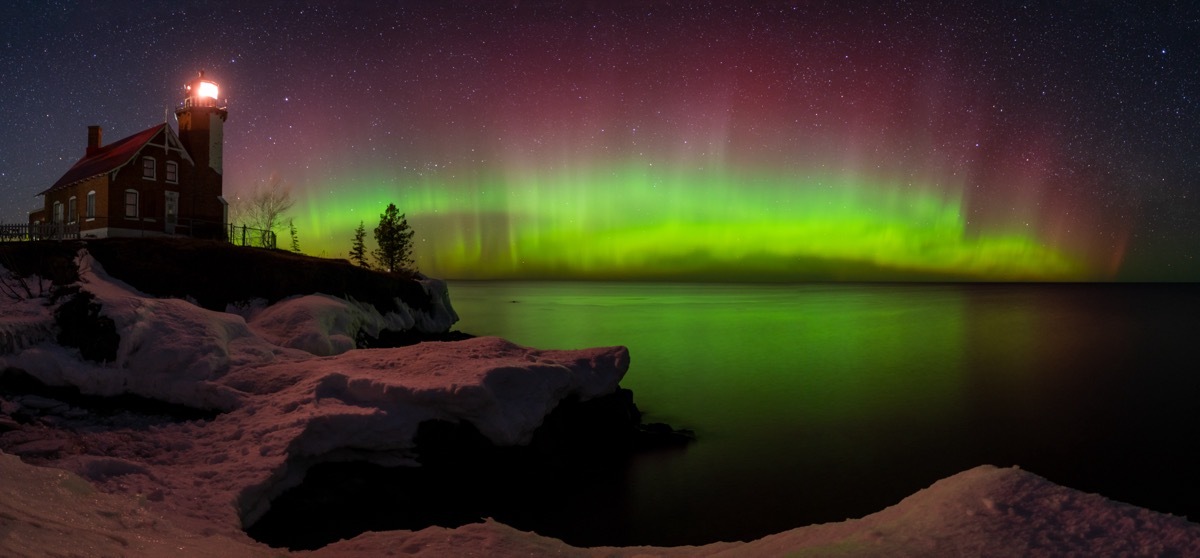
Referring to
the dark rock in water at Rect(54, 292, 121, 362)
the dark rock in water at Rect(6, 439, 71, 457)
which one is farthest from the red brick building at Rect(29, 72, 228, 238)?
the dark rock in water at Rect(6, 439, 71, 457)

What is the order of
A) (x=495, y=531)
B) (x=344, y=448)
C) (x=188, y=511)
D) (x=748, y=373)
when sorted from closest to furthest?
(x=495, y=531)
(x=188, y=511)
(x=344, y=448)
(x=748, y=373)

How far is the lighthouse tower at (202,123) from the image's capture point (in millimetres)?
39469

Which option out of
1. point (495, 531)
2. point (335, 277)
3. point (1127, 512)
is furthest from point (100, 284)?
point (1127, 512)

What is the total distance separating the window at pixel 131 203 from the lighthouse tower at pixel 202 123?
5062 millimetres

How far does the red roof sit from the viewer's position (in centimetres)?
3425

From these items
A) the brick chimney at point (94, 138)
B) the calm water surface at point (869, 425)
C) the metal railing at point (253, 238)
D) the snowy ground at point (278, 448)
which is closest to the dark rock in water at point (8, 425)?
the snowy ground at point (278, 448)

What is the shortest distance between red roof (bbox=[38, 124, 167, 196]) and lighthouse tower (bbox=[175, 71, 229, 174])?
7.30 feet

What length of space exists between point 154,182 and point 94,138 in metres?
10.6

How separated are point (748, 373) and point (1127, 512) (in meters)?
31.5

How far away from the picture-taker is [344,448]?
12383 mm

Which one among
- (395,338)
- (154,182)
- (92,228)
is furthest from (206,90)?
(395,338)

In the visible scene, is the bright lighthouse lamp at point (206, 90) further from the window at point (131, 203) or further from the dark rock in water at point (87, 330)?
the dark rock in water at point (87, 330)

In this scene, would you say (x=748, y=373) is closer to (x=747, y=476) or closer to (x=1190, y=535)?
(x=747, y=476)

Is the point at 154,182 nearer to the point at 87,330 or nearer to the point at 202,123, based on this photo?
the point at 202,123
